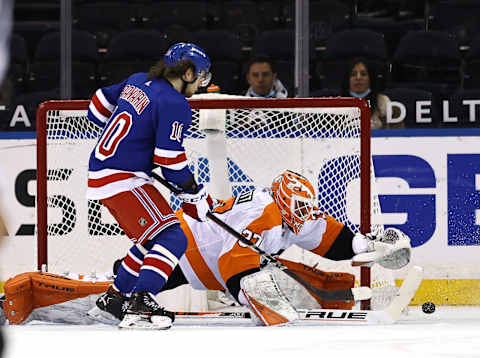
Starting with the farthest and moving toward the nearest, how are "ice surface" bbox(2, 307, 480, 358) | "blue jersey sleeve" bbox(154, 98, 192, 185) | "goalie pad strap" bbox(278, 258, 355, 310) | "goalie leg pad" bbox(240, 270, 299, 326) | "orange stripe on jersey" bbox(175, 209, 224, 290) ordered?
"goalie pad strap" bbox(278, 258, 355, 310)
"orange stripe on jersey" bbox(175, 209, 224, 290)
"goalie leg pad" bbox(240, 270, 299, 326)
"blue jersey sleeve" bbox(154, 98, 192, 185)
"ice surface" bbox(2, 307, 480, 358)

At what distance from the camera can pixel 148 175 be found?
2.91 metres

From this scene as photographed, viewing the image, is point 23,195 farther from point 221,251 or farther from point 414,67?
point 414,67

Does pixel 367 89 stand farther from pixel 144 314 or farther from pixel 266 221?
pixel 144 314

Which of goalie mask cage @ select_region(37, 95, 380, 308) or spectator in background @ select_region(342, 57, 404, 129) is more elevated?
spectator in background @ select_region(342, 57, 404, 129)

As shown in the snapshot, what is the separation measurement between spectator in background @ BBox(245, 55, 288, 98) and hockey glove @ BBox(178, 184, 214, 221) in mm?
1331

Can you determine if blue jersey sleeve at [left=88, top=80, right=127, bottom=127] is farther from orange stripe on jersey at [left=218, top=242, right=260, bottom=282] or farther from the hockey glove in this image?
orange stripe on jersey at [left=218, top=242, right=260, bottom=282]

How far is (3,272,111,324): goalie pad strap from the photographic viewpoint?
9.93 ft

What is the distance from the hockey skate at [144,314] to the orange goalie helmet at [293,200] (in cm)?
60

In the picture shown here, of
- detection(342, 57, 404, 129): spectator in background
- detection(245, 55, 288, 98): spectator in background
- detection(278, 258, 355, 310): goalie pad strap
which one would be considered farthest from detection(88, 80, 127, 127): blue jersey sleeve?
detection(342, 57, 404, 129): spectator in background

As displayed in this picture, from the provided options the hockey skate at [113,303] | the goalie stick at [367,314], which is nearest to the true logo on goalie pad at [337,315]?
the goalie stick at [367,314]

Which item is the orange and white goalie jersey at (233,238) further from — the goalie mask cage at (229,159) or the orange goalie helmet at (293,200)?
the goalie mask cage at (229,159)

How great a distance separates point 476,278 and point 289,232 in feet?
3.86

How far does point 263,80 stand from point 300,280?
1.25 m

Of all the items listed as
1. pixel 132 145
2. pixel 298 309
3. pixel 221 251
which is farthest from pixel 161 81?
pixel 298 309
